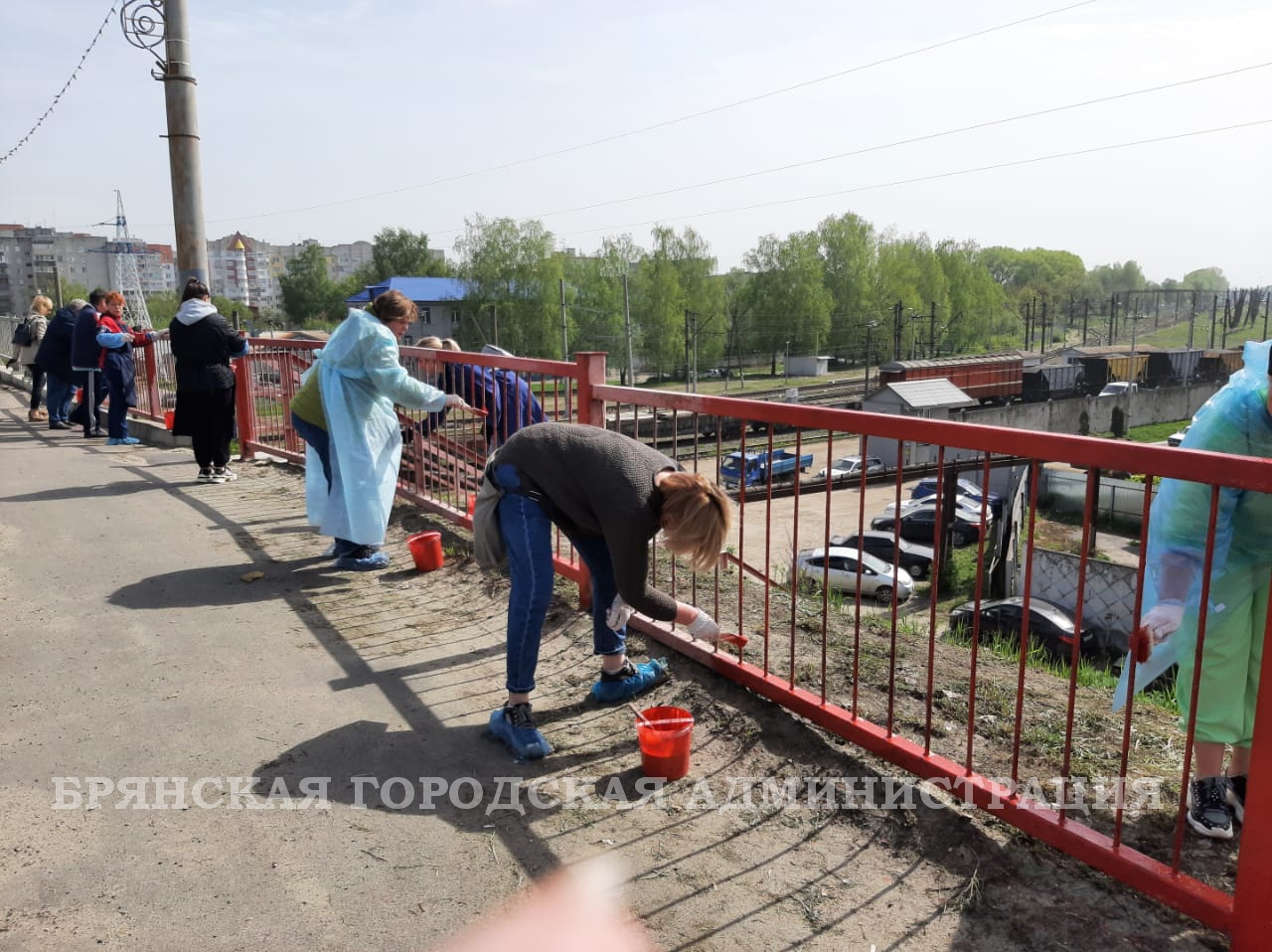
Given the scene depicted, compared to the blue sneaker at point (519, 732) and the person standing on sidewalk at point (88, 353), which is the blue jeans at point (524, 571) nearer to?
the blue sneaker at point (519, 732)

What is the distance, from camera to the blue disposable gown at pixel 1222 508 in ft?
7.75

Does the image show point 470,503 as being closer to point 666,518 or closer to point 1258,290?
point 666,518

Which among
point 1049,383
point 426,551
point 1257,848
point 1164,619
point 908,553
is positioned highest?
point 1164,619

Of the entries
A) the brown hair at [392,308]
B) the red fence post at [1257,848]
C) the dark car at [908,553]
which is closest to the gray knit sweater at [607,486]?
the red fence post at [1257,848]

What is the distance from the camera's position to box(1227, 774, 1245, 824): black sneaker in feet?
8.58

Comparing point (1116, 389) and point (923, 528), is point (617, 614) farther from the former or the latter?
point (1116, 389)

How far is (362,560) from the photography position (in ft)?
17.5

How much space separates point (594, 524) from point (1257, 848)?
1.99 m

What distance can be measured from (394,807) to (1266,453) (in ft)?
9.05

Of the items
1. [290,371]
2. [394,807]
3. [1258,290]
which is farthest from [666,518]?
[1258,290]

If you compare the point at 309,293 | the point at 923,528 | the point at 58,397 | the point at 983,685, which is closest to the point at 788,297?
the point at 309,293

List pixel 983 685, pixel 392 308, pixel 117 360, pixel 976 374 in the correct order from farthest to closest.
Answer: pixel 976 374
pixel 117 360
pixel 392 308
pixel 983 685

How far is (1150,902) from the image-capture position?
7.51ft

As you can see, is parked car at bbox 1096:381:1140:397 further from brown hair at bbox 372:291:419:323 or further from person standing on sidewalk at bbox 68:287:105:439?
brown hair at bbox 372:291:419:323
